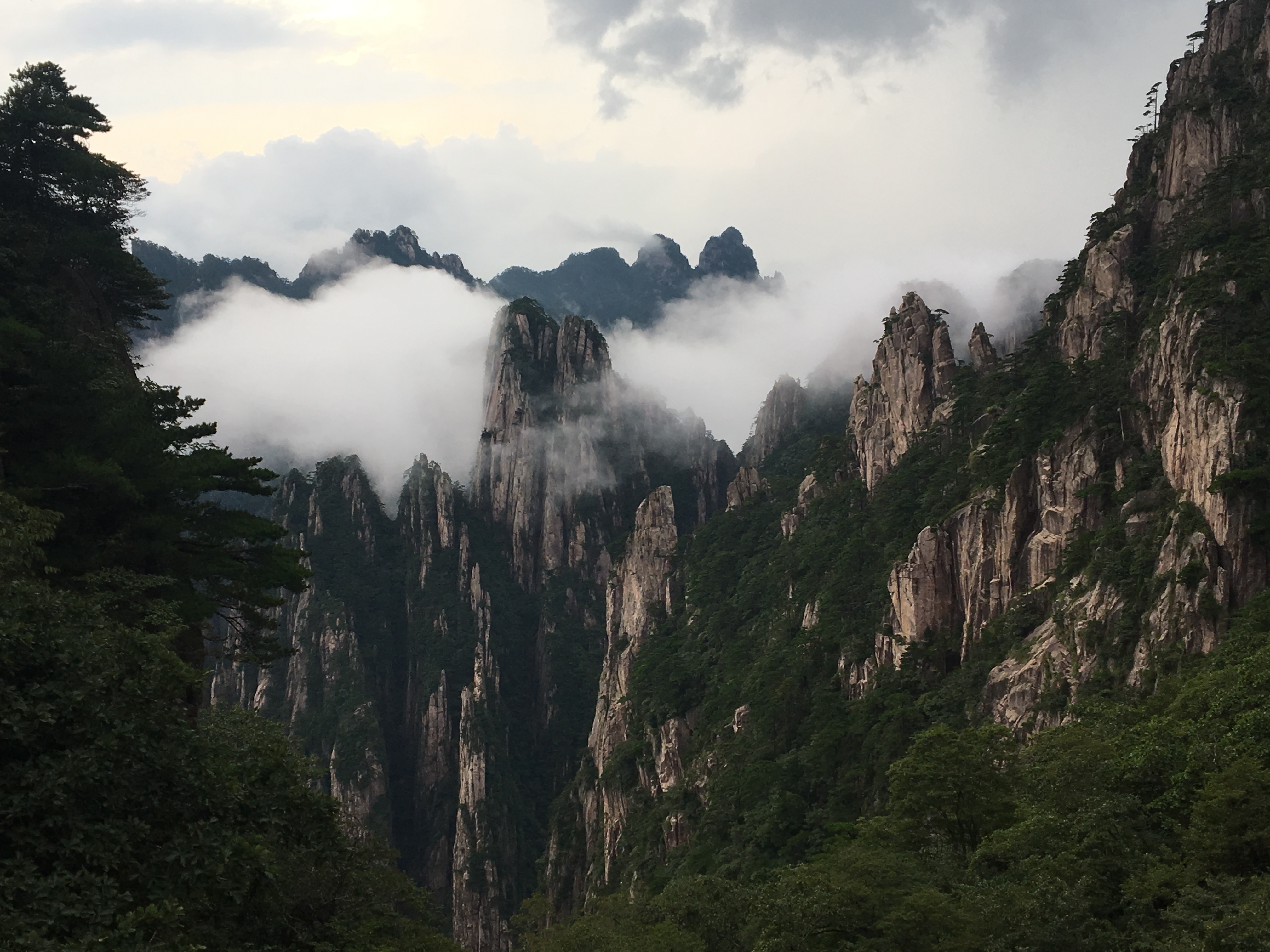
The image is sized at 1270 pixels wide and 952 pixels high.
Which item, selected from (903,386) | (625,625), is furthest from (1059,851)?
(625,625)

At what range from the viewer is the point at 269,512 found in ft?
598

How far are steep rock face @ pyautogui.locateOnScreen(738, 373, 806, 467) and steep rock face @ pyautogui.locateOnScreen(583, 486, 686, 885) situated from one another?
2098cm

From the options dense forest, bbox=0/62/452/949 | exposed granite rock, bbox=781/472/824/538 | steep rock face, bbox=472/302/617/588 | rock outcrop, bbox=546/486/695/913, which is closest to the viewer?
dense forest, bbox=0/62/452/949

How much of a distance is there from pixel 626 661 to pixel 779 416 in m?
48.1

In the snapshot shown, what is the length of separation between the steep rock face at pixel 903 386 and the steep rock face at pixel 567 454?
74938 mm

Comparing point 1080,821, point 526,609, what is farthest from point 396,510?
point 1080,821

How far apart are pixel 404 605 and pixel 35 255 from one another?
140 m

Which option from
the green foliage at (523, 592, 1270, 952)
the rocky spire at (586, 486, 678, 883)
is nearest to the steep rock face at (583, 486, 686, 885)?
the rocky spire at (586, 486, 678, 883)

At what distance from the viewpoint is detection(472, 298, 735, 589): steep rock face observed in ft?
575

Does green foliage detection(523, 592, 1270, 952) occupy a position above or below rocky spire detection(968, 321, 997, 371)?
below

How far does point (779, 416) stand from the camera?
517ft

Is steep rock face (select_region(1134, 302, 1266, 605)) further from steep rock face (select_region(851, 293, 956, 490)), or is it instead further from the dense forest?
the dense forest

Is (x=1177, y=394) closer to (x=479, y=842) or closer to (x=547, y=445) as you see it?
(x=479, y=842)

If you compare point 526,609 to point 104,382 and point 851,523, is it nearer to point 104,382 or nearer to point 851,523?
point 851,523
